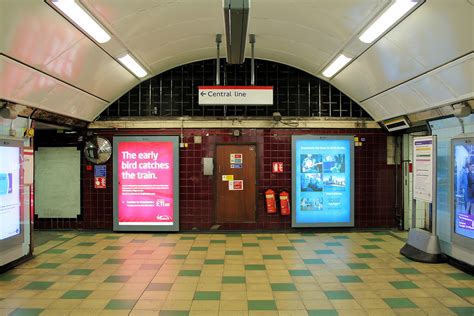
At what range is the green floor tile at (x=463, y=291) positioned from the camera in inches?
163

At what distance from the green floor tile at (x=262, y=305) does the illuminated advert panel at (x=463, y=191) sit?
3129 millimetres

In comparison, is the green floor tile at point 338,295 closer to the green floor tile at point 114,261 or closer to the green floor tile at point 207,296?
the green floor tile at point 207,296

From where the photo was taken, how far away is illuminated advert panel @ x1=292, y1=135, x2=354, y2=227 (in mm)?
7668

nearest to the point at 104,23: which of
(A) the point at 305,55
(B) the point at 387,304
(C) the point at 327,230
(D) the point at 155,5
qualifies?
(D) the point at 155,5

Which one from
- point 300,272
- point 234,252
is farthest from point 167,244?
point 300,272

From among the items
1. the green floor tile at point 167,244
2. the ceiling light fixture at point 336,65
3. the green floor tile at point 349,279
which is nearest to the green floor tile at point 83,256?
the green floor tile at point 167,244

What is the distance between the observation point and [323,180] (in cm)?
775

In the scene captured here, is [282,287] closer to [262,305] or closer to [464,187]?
[262,305]

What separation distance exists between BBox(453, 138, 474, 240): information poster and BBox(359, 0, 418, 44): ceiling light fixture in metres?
2.06

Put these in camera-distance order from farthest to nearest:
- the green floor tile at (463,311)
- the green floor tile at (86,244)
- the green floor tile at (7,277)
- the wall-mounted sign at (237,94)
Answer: the green floor tile at (86,244)
the wall-mounted sign at (237,94)
the green floor tile at (7,277)
the green floor tile at (463,311)

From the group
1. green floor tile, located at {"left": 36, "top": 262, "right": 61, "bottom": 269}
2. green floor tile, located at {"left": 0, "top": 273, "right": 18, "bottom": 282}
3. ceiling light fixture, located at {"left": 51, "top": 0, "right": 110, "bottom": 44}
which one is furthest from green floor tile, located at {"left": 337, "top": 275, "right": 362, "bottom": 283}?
ceiling light fixture, located at {"left": 51, "top": 0, "right": 110, "bottom": 44}

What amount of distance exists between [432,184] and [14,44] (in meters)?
6.31

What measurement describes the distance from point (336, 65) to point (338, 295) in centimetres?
425

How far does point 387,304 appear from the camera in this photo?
3877 millimetres
